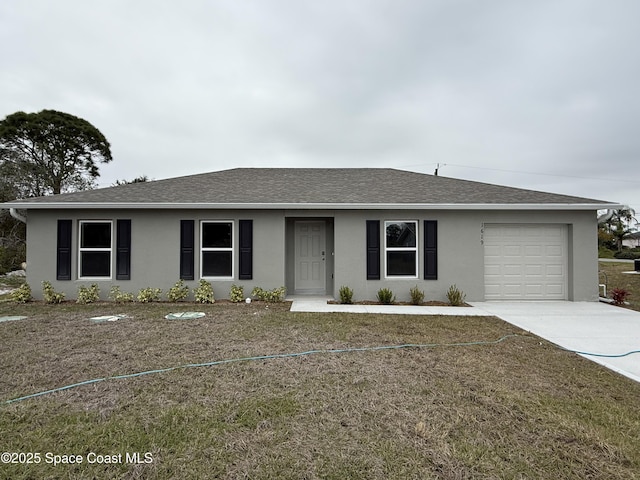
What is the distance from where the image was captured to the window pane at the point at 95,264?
8.59 metres

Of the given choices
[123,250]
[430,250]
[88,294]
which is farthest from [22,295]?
[430,250]

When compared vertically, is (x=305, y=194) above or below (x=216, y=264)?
above

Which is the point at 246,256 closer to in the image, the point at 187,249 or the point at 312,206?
the point at 187,249

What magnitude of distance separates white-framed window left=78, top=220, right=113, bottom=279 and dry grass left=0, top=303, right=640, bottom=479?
3.45 meters

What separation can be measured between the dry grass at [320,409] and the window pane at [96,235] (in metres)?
3.70

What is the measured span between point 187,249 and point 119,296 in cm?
201

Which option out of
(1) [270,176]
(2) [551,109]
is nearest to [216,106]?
(1) [270,176]

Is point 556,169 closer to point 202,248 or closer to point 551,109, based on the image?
point 551,109

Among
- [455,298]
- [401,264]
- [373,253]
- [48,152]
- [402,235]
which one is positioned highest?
[48,152]

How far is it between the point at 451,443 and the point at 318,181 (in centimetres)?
893

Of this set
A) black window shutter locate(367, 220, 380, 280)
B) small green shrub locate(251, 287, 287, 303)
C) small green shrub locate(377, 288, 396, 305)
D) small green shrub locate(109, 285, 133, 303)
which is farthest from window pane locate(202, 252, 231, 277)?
small green shrub locate(377, 288, 396, 305)

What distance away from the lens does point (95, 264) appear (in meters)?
8.60

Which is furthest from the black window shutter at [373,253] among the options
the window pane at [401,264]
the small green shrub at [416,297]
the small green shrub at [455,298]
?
the small green shrub at [455,298]

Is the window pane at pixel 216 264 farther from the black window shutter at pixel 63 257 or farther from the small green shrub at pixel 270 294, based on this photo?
the black window shutter at pixel 63 257
